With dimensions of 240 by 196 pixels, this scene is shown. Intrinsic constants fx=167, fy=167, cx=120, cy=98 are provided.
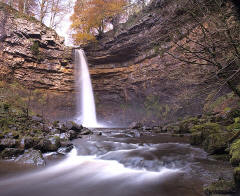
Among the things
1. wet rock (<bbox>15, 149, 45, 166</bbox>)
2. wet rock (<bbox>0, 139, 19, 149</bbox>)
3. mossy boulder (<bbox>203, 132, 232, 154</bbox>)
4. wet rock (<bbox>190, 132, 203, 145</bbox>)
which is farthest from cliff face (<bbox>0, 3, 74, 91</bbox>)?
mossy boulder (<bbox>203, 132, 232, 154</bbox>)

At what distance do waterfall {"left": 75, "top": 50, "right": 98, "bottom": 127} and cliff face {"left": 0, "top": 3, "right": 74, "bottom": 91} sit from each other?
0.80 meters

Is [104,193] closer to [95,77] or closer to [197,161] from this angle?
[197,161]

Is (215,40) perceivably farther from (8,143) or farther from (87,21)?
(87,21)

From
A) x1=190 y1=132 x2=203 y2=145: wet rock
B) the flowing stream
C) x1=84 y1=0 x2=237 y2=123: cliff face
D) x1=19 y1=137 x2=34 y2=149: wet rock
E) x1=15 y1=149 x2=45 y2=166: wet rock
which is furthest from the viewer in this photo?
x1=84 y1=0 x2=237 y2=123: cliff face

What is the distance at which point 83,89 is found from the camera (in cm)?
1952

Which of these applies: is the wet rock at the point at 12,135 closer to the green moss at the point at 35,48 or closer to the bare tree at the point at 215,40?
the bare tree at the point at 215,40

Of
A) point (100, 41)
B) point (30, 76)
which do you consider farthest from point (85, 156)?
point (100, 41)

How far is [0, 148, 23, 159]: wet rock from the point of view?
458 cm

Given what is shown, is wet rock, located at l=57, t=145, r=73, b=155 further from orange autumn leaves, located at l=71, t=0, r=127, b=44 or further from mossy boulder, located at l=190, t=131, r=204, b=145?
orange autumn leaves, located at l=71, t=0, r=127, b=44

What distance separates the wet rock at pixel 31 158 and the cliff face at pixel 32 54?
44.2ft

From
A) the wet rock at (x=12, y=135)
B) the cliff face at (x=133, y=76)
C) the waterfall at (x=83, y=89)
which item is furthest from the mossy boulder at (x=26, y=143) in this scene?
the waterfall at (x=83, y=89)

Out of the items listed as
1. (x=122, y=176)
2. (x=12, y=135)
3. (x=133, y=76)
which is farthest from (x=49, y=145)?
(x=133, y=76)

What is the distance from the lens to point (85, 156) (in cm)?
561

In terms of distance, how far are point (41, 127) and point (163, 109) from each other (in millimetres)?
11039
